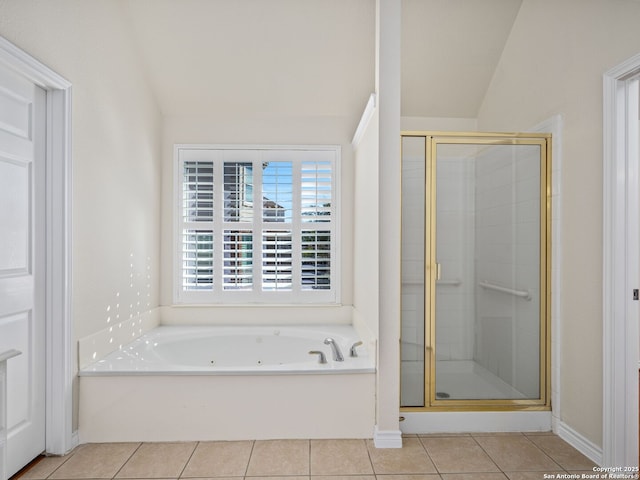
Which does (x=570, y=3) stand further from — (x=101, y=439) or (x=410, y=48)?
(x=101, y=439)

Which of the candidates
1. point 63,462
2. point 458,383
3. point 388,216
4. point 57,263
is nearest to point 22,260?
point 57,263

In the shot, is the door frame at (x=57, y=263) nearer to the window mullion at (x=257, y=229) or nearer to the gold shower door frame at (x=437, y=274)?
the window mullion at (x=257, y=229)

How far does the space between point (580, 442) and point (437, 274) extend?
1196 millimetres

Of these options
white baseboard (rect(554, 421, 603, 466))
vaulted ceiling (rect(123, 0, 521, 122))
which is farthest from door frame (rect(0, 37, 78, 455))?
white baseboard (rect(554, 421, 603, 466))

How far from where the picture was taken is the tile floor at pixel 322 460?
7.14ft

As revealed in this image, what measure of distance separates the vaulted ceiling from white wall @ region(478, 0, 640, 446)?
624 mm

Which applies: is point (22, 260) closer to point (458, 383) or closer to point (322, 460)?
point (322, 460)

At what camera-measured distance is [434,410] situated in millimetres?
2678

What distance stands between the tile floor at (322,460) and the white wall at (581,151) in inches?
14.4

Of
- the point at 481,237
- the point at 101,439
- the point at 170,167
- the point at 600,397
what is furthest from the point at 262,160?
the point at 600,397

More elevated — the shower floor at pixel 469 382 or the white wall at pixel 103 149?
the white wall at pixel 103 149

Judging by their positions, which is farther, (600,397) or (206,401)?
(206,401)

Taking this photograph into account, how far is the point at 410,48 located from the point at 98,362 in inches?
123

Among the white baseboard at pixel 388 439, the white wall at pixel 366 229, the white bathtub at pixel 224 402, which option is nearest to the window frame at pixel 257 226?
the white wall at pixel 366 229
